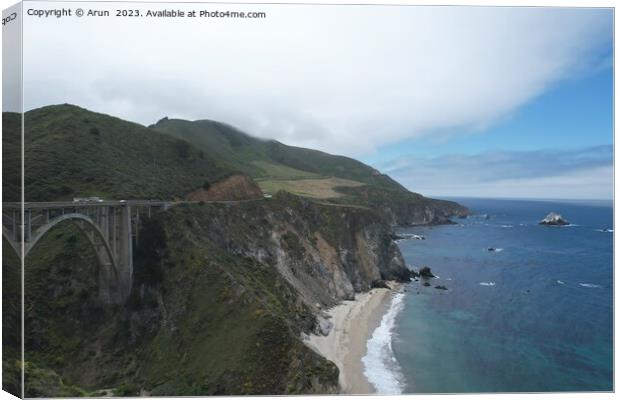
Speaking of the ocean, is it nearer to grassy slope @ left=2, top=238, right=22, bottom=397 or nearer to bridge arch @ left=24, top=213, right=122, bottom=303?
grassy slope @ left=2, top=238, right=22, bottom=397

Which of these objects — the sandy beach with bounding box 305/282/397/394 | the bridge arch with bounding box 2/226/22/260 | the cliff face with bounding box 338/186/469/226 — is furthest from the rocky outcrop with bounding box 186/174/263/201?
the bridge arch with bounding box 2/226/22/260

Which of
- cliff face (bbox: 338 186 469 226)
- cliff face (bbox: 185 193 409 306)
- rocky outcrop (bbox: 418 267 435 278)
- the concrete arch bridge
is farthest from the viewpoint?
cliff face (bbox: 338 186 469 226)

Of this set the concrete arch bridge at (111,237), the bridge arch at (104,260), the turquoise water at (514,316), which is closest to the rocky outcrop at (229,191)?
the concrete arch bridge at (111,237)

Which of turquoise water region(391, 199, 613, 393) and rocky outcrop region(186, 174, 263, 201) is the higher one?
rocky outcrop region(186, 174, 263, 201)

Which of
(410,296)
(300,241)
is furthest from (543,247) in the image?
(300,241)

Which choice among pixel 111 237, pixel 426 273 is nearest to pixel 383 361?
pixel 111 237

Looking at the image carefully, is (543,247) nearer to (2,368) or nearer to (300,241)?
(300,241)

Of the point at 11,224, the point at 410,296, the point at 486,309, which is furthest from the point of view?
the point at 410,296
